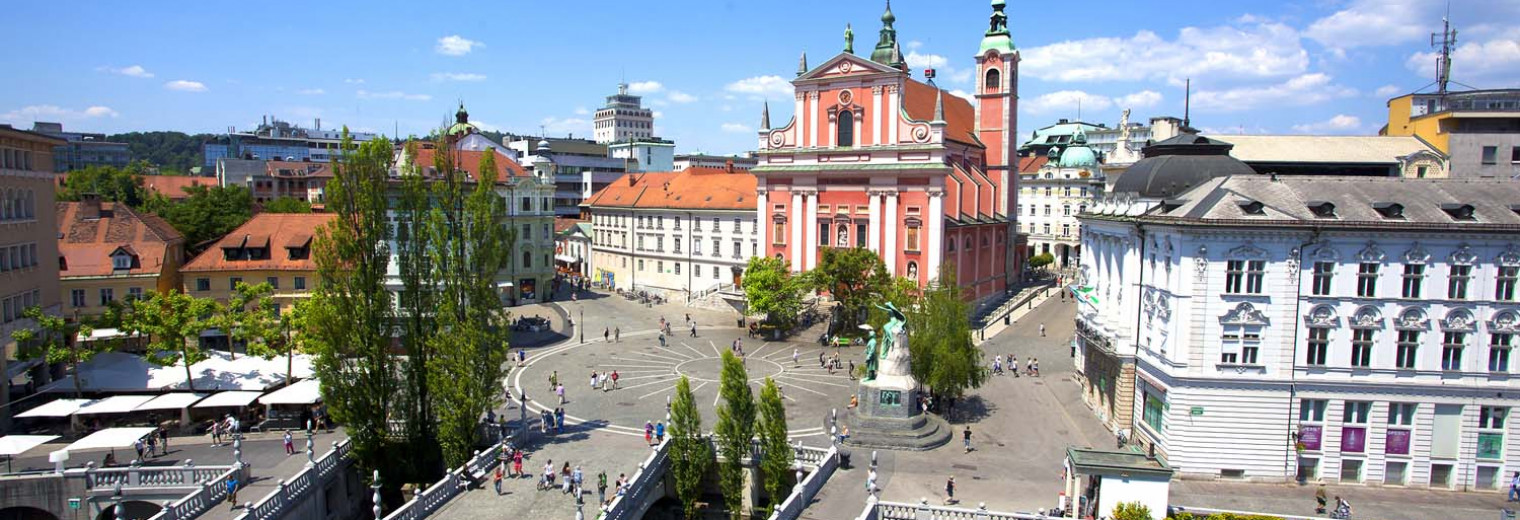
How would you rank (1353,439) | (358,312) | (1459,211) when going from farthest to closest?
(358,312) < (1353,439) < (1459,211)

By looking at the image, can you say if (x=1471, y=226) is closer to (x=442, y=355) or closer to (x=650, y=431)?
(x=650, y=431)

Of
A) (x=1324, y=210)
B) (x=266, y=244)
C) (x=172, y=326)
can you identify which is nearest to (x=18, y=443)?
(x=172, y=326)

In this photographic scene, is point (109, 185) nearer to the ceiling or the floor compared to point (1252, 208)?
nearer to the ceiling

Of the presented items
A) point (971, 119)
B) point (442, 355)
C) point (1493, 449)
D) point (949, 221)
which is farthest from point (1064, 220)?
point (442, 355)

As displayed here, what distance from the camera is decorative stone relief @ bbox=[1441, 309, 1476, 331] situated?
28.2 metres

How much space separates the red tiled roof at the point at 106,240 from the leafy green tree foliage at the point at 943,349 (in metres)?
39.1

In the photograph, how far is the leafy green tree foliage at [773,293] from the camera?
54.3 m

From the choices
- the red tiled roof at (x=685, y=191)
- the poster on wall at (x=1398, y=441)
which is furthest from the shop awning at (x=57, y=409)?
the red tiled roof at (x=685, y=191)

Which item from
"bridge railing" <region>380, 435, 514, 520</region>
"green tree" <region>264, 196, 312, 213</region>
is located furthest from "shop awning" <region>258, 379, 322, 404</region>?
"green tree" <region>264, 196, 312, 213</region>

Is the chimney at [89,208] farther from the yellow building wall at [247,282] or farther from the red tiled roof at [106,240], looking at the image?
the yellow building wall at [247,282]

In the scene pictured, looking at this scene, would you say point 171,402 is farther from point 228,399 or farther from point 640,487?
point 640,487

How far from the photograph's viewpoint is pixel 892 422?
32906 millimetres

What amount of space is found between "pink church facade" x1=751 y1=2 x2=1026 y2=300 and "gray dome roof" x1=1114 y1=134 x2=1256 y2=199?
18.1 m

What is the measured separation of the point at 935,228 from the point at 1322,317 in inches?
1157
